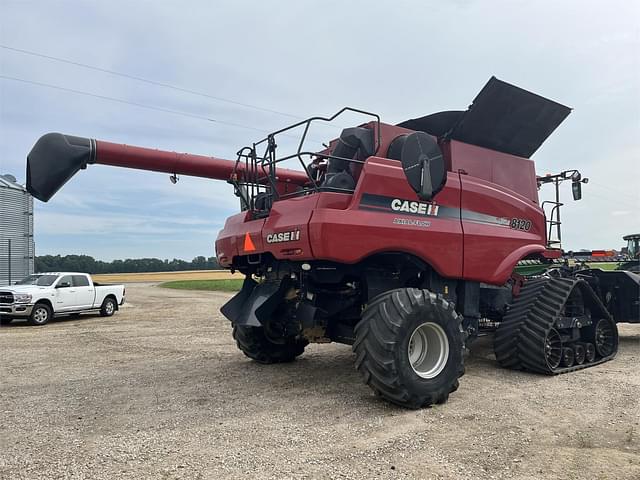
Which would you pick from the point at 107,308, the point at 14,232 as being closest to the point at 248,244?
the point at 107,308

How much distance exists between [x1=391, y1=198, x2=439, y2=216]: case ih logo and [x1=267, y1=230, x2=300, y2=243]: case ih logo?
1.15m

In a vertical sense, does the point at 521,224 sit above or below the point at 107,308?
above

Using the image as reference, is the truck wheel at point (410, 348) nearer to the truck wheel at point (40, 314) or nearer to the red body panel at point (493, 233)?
the red body panel at point (493, 233)

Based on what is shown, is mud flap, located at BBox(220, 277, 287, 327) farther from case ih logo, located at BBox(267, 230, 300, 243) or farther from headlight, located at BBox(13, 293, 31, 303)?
headlight, located at BBox(13, 293, 31, 303)

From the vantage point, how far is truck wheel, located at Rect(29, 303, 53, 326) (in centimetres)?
1526

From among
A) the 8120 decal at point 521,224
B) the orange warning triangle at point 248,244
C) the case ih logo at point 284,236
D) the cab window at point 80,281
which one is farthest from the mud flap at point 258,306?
the cab window at point 80,281

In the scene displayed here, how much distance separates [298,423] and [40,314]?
43.3 feet

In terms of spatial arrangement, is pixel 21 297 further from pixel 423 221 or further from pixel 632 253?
pixel 632 253

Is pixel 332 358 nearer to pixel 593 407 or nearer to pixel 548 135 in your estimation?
pixel 593 407

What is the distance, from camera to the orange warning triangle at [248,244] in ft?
21.7

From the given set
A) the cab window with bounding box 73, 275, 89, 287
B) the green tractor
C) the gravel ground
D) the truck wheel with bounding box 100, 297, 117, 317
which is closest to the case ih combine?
the gravel ground

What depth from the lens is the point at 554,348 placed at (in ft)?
23.9

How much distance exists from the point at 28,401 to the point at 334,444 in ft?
12.7

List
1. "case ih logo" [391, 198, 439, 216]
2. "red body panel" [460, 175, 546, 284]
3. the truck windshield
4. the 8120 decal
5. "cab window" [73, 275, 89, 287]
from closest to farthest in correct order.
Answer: "case ih logo" [391, 198, 439, 216] < "red body panel" [460, 175, 546, 284] < the 8120 decal < the truck windshield < "cab window" [73, 275, 89, 287]
